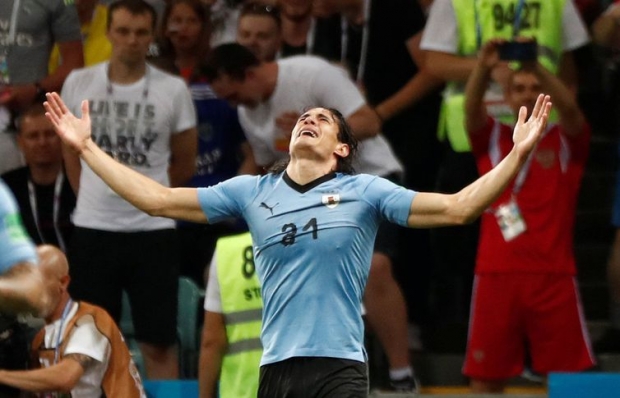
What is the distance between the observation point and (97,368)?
7469mm

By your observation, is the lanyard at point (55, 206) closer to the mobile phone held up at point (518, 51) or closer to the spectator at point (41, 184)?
the spectator at point (41, 184)

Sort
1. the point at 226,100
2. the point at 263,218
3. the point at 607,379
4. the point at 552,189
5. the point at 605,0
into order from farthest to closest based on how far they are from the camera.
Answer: the point at 605,0 < the point at 226,100 < the point at 552,189 < the point at 607,379 < the point at 263,218

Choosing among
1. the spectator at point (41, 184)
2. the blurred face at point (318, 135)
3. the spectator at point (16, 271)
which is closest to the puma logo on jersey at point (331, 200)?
the blurred face at point (318, 135)

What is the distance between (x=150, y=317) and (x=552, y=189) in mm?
2098

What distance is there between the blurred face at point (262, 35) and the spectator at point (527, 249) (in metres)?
1.50

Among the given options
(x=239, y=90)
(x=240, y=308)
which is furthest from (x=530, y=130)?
(x=239, y=90)

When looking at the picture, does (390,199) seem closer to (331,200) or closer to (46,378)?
(331,200)

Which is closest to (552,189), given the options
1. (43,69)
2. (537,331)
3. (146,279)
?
(537,331)

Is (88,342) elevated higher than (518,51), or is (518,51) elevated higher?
(518,51)

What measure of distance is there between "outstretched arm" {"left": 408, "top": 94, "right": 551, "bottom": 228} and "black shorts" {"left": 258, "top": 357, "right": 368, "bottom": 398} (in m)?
0.59

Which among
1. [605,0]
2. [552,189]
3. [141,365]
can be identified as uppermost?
[605,0]

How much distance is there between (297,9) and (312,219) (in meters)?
3.22

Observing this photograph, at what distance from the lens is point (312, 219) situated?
20.1ft

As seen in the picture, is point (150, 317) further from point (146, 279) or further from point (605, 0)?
point (605, 0)
